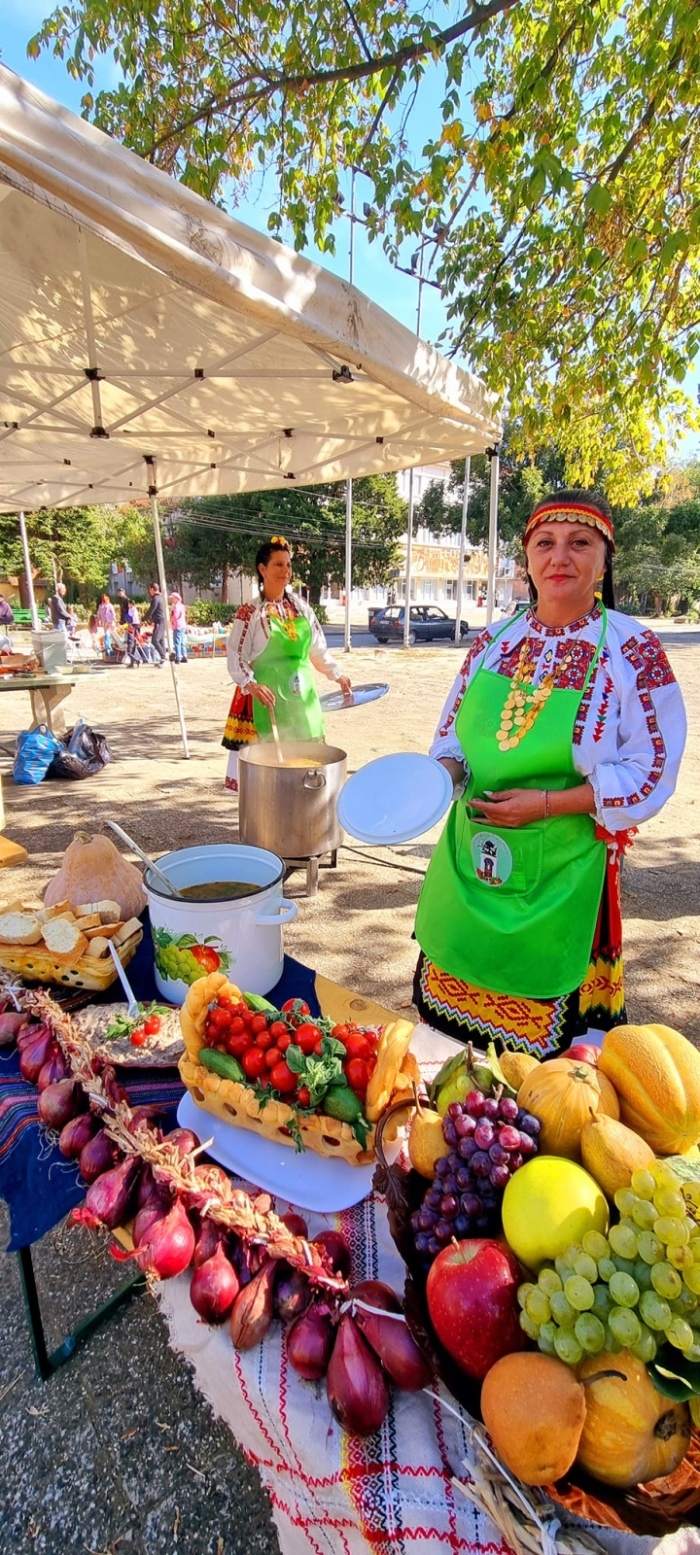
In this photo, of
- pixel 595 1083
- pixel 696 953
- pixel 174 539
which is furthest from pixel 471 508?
pixel 595 1083

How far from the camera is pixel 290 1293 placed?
0.87 m

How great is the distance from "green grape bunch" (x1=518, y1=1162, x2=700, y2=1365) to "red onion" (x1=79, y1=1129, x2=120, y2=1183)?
712 mm

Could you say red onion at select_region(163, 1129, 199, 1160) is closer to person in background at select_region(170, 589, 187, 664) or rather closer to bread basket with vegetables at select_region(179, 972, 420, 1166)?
bread basket with vegetables at select_region(179, 972, 420, 1166)

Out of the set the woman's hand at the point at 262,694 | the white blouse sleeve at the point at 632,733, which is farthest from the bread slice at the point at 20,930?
the woman's hand at the point at 262,694

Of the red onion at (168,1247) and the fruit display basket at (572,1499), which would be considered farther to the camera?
the red onion at (168,1247)

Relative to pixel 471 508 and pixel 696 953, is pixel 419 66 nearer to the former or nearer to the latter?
pixel 696 953

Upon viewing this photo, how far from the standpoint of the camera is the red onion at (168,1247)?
889 mm

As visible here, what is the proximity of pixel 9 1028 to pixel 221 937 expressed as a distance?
0.48m

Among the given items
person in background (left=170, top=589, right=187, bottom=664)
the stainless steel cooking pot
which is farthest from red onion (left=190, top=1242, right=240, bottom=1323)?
person in background (left=170, top=589, right=187, bottom=664)

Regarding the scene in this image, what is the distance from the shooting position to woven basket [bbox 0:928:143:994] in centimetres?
158

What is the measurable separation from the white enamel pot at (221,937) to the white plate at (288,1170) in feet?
1.12

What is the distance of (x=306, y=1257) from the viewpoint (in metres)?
0.88

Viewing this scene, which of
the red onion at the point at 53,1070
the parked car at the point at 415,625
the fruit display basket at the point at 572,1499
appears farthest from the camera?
the parked car at the point at 415,625

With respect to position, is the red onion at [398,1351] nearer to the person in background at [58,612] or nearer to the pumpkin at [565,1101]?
the pumpkin at [565,1101]
